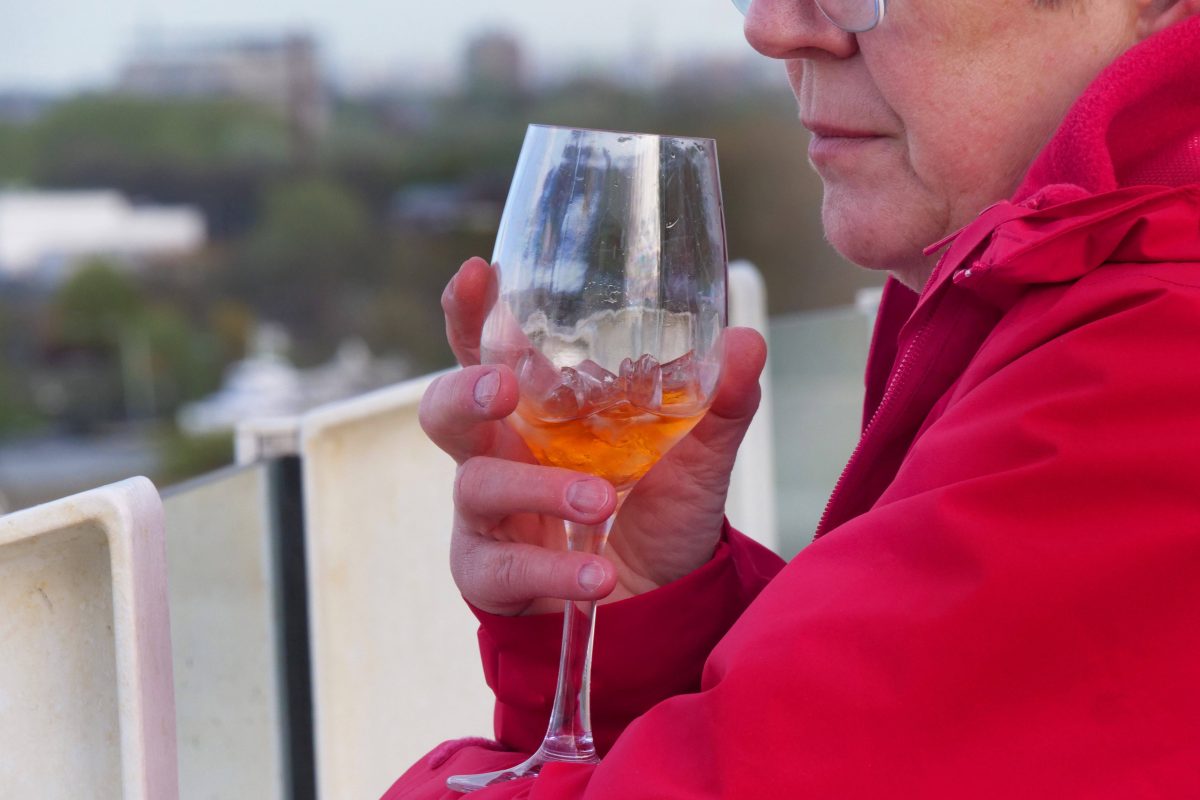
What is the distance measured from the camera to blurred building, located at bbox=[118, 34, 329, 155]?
47.2 m

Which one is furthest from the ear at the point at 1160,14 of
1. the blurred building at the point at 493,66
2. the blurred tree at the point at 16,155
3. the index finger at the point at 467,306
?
the blurred tree at the point at 16,155

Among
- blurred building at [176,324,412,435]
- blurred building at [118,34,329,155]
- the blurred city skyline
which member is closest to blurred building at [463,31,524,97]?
the blurred city skyline

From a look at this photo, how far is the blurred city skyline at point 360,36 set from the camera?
4562cm

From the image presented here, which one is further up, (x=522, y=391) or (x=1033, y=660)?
(x=522, y=391)

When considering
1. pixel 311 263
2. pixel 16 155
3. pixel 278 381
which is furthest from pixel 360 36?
pixel 278 381

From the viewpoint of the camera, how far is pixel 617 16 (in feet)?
147

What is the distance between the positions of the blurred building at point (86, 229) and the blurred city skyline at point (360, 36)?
3789 mm

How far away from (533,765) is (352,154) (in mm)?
46830

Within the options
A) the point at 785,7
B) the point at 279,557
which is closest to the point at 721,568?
the point at 785,7

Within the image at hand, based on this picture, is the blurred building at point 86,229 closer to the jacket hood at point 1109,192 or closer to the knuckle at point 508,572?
the knuckle at point 508,572

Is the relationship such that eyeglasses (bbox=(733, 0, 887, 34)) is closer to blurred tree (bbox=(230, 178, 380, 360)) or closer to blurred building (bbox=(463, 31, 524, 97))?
blurred tree (bbox=(230, 178, 380, 360))

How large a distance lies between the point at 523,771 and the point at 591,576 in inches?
6.1

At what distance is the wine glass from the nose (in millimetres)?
224

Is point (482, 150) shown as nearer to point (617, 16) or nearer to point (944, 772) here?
point (617, 16)
